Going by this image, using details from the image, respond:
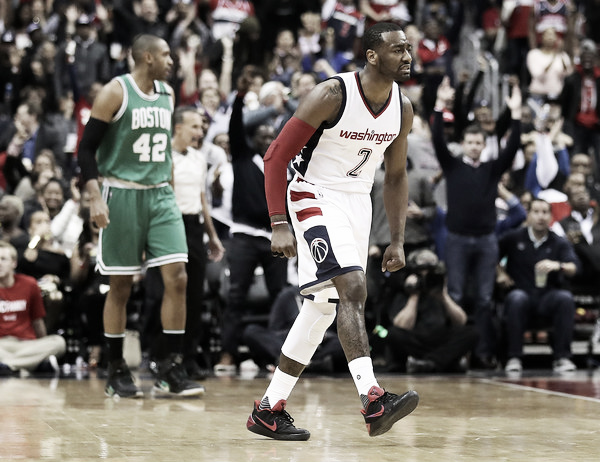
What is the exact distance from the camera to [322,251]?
17.4 feet

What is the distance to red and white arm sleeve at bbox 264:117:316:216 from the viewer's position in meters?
5.37

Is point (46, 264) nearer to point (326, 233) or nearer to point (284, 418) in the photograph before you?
point (284, 418)

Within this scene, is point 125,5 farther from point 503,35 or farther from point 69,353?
point 69,353

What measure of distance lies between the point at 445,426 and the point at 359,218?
4.47ft

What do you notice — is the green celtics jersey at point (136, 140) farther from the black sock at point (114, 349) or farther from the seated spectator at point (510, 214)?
the seated spectator at point (510, 214)

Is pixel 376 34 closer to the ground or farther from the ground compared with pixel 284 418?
farther from the ground

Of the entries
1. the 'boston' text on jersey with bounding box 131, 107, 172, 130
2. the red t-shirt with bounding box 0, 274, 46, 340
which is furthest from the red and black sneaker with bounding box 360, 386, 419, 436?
the red t-shirt with bounding box 0, 274, 46, 340

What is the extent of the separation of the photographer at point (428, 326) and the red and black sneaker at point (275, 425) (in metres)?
4.60

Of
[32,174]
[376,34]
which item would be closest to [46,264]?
[32,174]

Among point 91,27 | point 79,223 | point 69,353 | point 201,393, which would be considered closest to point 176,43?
point 91,27

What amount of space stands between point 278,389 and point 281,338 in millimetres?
4442

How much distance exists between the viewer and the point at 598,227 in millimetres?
11547

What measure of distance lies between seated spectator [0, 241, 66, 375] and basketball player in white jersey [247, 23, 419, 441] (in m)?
4.56

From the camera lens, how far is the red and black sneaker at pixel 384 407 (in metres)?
4.91
